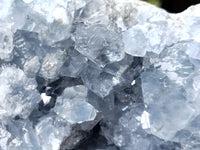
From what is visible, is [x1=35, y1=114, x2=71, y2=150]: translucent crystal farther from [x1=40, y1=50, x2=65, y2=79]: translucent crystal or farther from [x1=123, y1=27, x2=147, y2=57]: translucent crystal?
[x1=123, y1=27, x2=147, y2=57]: translucent crystal

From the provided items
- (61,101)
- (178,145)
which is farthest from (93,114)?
(178,145)

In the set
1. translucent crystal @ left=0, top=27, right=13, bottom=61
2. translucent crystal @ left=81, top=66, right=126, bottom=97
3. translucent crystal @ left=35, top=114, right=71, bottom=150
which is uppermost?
translucent crystal @ left=0, top=27, right=13, bottom=61

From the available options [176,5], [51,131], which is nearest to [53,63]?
[51,131]

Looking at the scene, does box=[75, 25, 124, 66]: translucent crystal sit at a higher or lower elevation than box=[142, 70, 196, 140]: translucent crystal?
higher

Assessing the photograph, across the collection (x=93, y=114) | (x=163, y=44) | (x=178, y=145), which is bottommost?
(x=178, y=145)

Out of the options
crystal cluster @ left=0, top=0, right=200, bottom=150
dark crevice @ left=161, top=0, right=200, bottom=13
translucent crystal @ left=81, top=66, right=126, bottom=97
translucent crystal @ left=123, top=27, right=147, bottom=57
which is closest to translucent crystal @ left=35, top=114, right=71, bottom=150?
crystal cluster @ left=0, top=0, right=200, bottom=150

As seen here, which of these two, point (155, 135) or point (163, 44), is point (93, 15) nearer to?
point (163, 44)

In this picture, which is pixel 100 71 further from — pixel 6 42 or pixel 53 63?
pixel 6 42

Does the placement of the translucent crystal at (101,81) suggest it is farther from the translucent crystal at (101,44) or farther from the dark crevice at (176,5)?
the dark crevice at (176,5)
